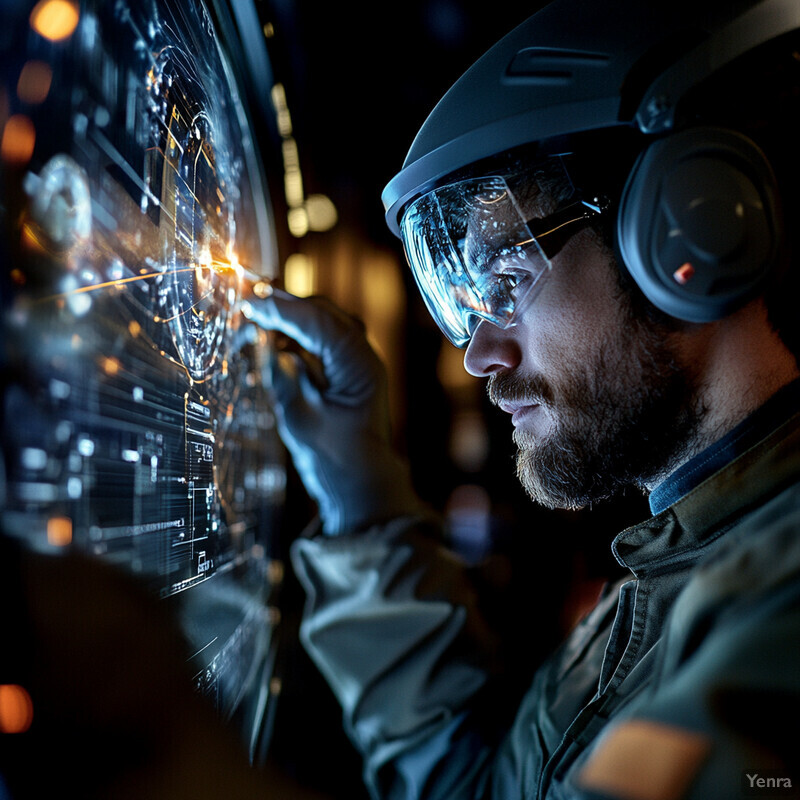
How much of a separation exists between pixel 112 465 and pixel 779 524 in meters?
0.52

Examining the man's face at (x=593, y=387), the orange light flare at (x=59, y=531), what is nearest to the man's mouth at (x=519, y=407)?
the man's face at (x=593, y=387)

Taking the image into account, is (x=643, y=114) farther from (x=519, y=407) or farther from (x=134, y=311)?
(x=134, y=311)

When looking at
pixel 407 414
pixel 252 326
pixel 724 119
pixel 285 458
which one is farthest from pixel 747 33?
pixel 407 414

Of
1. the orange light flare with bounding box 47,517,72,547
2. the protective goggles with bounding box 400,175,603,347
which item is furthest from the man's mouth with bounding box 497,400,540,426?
the orange light flare with bounding box 47,517,72,547

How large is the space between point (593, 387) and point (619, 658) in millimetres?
347

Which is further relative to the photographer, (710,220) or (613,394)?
(613,394)

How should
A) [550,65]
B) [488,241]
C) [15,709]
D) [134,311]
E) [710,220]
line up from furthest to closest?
[488,241] → [550,65] → [710,220] → [134,311] → [15,709]

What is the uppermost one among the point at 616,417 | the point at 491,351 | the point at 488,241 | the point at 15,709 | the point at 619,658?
the point at 488,241

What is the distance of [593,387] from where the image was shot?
2.77 feet

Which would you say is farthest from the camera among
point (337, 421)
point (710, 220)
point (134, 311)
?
point (337, 421)

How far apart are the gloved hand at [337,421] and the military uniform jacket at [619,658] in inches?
2.5

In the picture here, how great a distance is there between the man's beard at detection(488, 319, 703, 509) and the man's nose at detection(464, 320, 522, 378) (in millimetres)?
50

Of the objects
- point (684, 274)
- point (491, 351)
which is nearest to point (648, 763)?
point (684, 274)

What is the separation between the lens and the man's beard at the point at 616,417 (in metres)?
0.82
